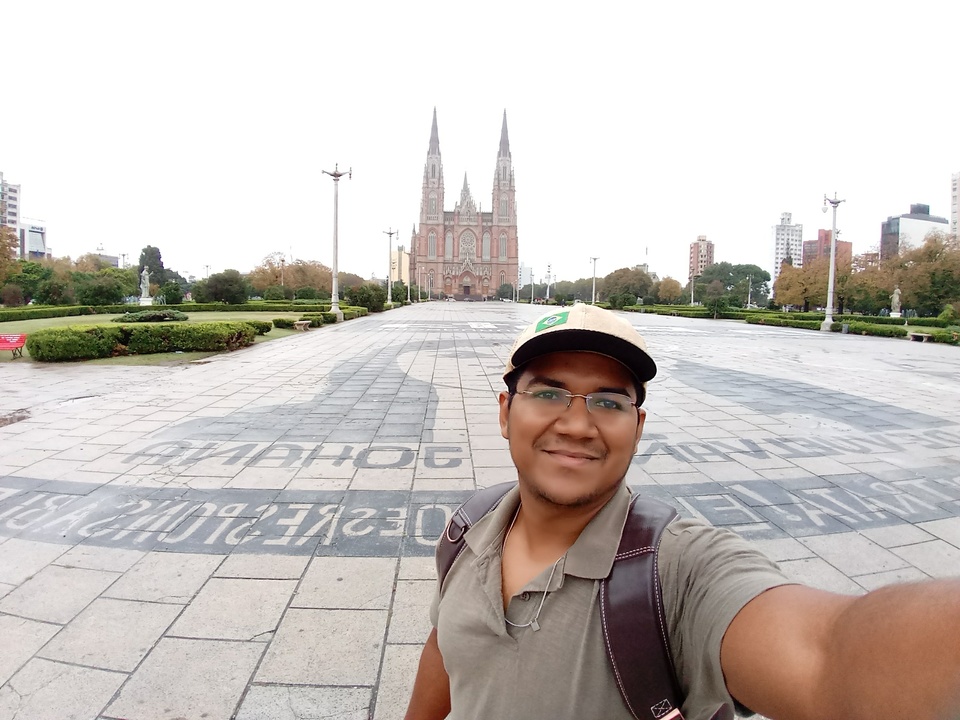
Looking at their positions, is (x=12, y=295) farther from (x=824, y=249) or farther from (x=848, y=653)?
(x=824, y=249)

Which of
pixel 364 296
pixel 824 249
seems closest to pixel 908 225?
pixel 824 249

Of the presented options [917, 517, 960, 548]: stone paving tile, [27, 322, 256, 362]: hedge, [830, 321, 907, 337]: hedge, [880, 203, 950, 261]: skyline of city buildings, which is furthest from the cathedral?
[917, 517, 960, 548]: stone paving tile

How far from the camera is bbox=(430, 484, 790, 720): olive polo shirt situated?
0.89m

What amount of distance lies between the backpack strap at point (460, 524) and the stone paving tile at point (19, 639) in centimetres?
213

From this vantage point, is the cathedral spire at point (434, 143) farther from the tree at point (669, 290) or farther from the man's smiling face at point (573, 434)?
the man's smiling face at point (573, 434)

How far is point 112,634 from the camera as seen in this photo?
8.16 ft

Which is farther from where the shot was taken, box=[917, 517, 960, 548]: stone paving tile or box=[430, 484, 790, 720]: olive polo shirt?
box=[917, 517, 960, 548]: stone paving tile

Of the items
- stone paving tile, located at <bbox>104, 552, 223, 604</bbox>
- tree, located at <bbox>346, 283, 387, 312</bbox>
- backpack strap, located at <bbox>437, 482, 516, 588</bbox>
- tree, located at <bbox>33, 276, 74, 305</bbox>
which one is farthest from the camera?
tree, located at <bbox>346, 283, 387, 312</bbox>

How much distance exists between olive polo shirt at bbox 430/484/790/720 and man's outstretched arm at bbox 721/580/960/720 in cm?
4

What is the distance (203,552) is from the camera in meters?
3.30

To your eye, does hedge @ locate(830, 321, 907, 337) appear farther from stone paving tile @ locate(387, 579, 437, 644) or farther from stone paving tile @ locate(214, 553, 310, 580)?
stone paving tile @ locate(214, 553, 310, 580)

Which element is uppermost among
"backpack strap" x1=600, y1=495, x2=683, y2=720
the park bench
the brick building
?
the brick building

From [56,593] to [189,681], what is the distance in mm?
1192

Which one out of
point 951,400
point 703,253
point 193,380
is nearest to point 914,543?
point 951,400
